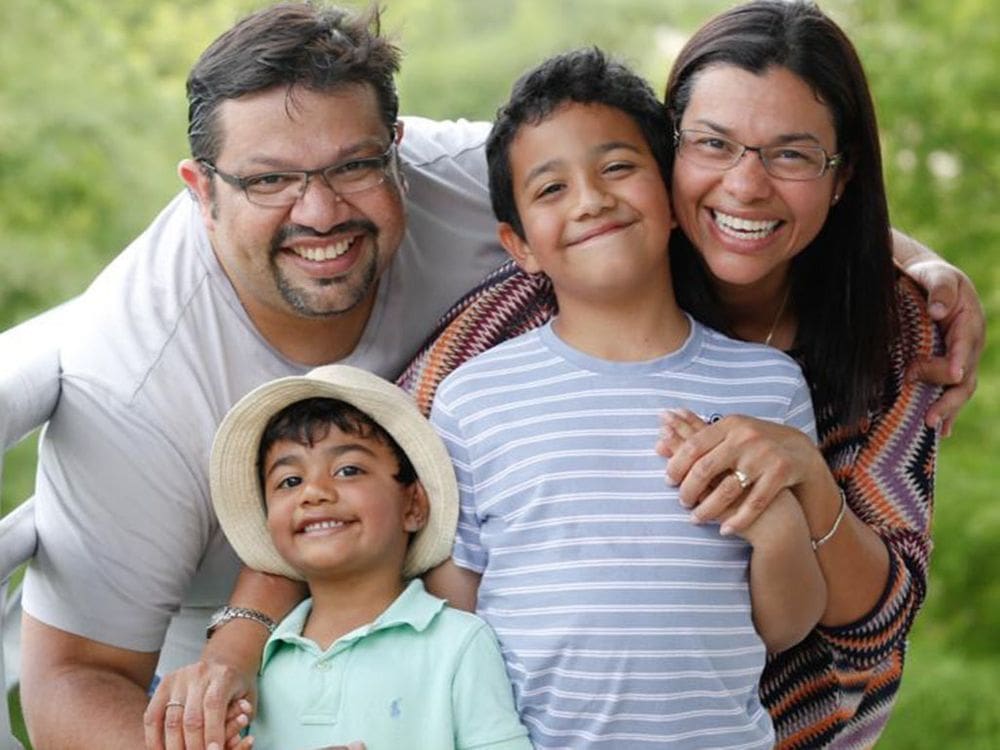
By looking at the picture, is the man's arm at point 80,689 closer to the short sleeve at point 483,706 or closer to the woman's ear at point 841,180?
the short sleeve at point 483,706

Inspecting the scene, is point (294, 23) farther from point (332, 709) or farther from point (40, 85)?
point (40, 85)

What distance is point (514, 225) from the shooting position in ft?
7.82

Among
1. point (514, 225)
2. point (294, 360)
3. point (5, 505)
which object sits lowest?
point (5, 505)

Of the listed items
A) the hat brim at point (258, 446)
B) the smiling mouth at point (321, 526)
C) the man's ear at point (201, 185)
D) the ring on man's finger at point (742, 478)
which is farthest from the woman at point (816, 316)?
the man's ear at point (201, 185)

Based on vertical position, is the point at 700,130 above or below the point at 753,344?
above

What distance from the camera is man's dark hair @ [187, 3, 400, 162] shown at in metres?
2.46

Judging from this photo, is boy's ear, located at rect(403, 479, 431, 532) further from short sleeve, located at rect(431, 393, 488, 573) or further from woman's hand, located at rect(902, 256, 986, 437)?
woman's hand, located at rect(902, 256, 986, 437)

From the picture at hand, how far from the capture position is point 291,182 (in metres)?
2.46

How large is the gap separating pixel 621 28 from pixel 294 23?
Result: 13.8ft

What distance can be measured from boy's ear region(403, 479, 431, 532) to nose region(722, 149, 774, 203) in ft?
1.90

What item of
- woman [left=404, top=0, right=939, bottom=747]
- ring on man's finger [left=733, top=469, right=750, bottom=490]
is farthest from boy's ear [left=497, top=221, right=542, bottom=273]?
ring on man's finger [left=733, top=469, right=750, bottom=490]

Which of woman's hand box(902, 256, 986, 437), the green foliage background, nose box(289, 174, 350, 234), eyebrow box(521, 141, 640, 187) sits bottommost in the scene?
the green foliage background

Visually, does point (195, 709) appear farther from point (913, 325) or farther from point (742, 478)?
point (913, 325)

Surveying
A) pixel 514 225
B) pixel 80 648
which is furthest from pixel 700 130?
pixel 80 648
